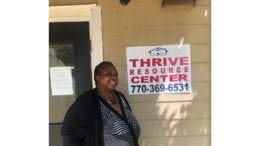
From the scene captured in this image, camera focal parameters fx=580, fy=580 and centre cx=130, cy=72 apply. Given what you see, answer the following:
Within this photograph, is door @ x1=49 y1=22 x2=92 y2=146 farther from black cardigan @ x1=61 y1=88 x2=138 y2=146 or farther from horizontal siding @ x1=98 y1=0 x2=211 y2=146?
black cardigan @ x1=61 y1=88 x2=138 y2=146

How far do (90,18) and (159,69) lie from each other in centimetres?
82

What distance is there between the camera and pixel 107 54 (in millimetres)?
5504

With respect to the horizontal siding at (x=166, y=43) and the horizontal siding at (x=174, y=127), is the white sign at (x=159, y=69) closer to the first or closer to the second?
the horizontal siding at (x=166, y=43)

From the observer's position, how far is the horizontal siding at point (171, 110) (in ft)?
18.3

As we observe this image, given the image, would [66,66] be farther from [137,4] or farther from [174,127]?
[174,127]

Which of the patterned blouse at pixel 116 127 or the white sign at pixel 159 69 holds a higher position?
the white sign at pixel 159 69

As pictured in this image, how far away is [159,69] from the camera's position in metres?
5.58

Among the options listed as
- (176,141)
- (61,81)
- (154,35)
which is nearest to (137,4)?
(154,35)

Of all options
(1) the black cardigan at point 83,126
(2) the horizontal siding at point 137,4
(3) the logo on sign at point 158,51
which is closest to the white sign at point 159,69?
(3) the logo on sign at point 158,51

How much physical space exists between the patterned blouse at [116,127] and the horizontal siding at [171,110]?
2.57 feet

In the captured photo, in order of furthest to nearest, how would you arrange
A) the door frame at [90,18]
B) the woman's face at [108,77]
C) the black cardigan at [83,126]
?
the door frame at [90,18] < the woman's face at [108,77] < the black cardigan at [83,126]

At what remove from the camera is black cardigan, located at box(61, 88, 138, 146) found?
4.59 meters
